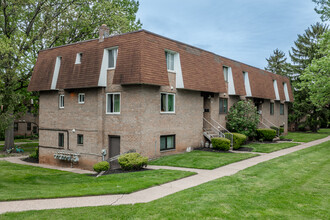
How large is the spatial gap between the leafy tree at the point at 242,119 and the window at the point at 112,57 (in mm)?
10697

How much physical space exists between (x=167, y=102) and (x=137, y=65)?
348 centimetres

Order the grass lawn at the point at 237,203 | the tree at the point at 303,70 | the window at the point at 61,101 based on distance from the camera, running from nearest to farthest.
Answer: the grass lawn at the point at 237,203, the window at the point at 61,101, the tree at the point at 303,70

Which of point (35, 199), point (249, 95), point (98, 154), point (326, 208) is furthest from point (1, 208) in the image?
point (249, 95)

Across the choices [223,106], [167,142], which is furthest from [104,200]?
[223,106]

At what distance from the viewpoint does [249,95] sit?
86.4ft

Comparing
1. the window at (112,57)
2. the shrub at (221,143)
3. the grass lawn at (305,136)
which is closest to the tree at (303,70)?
the grass lawn at (305,136)

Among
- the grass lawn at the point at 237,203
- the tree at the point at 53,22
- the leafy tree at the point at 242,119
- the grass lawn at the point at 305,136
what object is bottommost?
the grass lawn at the point at 237,203

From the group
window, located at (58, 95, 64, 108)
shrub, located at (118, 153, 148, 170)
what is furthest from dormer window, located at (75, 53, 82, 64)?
shrub, located at (118, 153, 148, 170)

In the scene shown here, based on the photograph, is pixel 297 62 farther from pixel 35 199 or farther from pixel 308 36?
pixel 35 199

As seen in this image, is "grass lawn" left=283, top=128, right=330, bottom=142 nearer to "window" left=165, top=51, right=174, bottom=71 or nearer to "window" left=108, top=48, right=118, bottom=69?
"window" left=165, top=51, right=174, bottom=71

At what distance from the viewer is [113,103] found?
1789cm

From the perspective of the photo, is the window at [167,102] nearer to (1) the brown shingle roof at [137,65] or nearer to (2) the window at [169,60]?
(1) the brown shingle roof at [137,65]

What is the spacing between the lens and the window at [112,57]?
702 inches

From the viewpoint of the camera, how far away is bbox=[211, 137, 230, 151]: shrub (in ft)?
62.3
